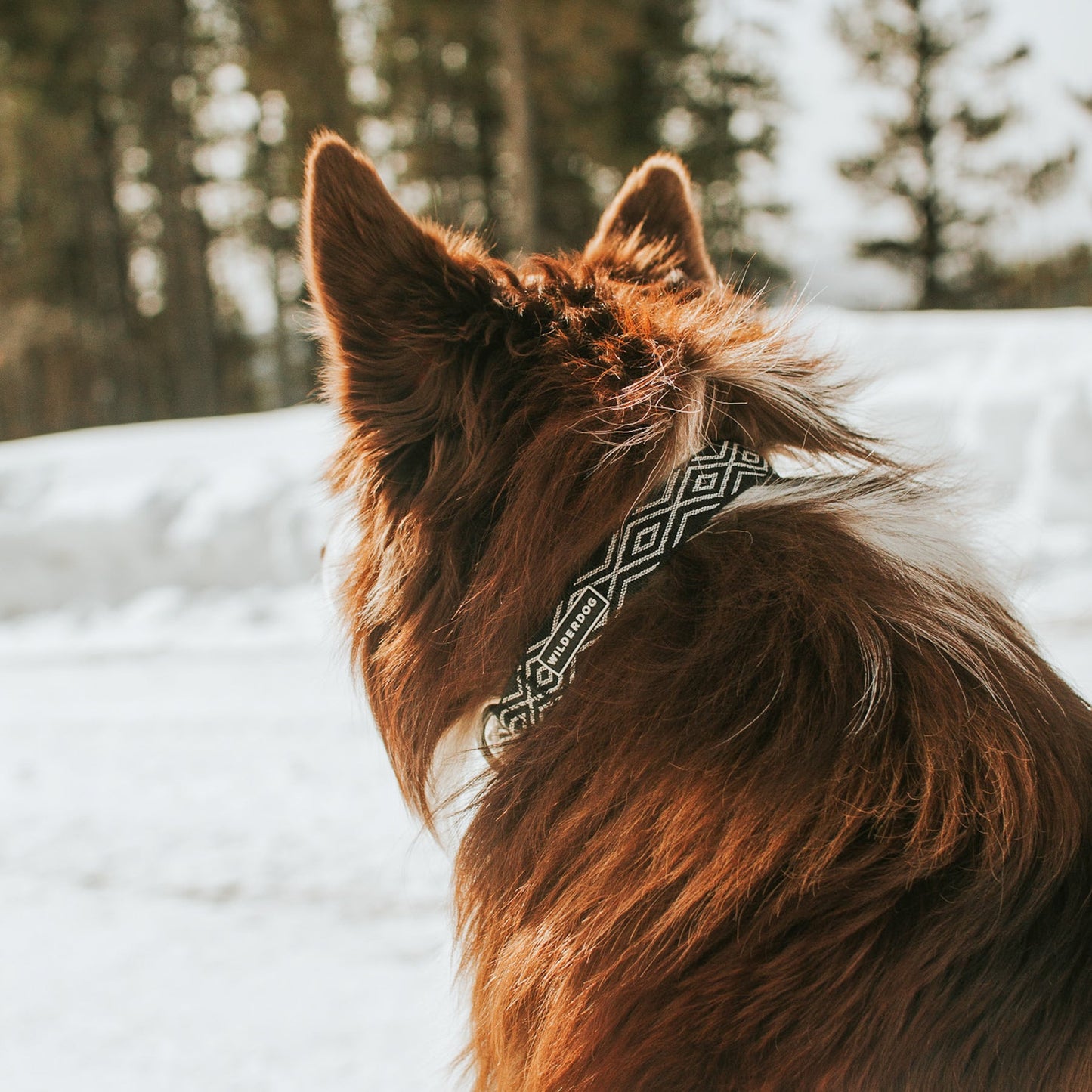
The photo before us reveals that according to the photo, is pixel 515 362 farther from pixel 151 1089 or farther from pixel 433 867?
pixel 433 867

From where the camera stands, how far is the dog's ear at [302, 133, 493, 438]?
1232mm

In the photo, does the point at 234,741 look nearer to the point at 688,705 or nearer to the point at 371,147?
the point at 688,705

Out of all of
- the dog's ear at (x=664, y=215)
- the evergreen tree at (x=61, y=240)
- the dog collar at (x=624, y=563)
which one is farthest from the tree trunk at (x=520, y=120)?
the dog collar at (x=624, y=563)

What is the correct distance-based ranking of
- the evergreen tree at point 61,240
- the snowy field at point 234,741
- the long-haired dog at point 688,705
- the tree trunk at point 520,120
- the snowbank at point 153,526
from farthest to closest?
the evergreen tree at point 61,240
the tree trunk at point 520,120
the snowbank at point 153,526
the snowy field at point 234,741
the long-haired dog at point 688,705

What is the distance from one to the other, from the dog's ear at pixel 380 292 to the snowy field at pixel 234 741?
0.30 meters

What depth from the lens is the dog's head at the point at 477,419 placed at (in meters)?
1.24

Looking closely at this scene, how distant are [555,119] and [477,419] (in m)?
16.9

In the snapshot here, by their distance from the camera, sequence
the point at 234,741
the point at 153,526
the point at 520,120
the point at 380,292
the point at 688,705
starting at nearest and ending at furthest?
the point at 688,705 < the point at 380,292 < the point at 234,741 < the point at 153,526 < the point at 520,120

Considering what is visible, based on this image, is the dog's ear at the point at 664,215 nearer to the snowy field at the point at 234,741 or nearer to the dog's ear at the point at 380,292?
the snowy field at the point at 234,741

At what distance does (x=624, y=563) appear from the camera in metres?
1.20

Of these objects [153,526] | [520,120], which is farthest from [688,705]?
[520,120]

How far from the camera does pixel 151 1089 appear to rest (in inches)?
78.1

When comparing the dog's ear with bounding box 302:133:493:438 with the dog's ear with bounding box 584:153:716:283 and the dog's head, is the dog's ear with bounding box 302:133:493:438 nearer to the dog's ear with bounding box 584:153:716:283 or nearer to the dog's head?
the dog's head

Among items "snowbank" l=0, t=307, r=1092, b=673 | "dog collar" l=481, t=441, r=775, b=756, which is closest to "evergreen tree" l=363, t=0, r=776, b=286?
"snowbank" l=0, t=307, r=1092, b=673
